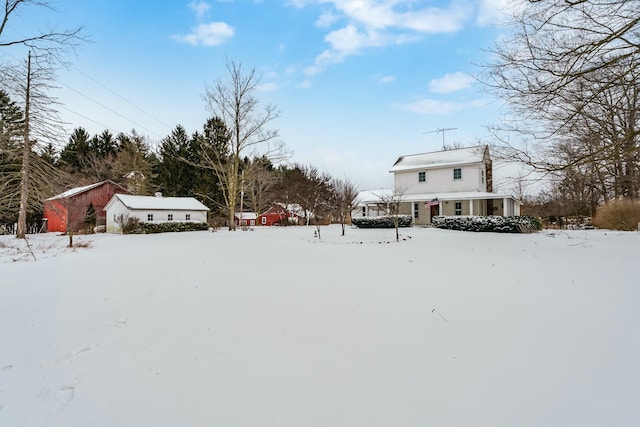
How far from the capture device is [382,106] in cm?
1609

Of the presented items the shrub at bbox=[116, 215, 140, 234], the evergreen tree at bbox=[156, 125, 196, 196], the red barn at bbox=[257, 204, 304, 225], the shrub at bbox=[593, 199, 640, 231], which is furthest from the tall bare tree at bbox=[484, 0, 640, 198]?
the evergreen tree at bbox=[156, 125, 196, 196]

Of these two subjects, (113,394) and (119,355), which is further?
(119,355)

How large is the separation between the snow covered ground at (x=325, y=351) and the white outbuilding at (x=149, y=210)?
16475 mm

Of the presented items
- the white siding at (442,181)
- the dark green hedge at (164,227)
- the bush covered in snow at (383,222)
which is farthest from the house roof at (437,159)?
the dark green hedge at (164,227)

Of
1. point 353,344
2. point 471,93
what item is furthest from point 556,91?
point 353,344

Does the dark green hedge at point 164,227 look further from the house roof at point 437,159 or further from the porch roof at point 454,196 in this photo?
the house roof at point 437,159

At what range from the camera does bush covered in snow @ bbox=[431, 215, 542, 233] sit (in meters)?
15.3

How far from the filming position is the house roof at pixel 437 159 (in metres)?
22.2

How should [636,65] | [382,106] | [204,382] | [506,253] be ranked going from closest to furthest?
[204,382] → [636,65] → [506,253] → [382,106]

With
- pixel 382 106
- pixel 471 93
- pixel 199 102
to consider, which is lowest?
pixel 471 93

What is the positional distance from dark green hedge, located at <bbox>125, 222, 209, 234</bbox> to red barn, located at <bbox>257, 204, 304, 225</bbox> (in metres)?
12.1

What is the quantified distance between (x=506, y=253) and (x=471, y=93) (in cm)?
467

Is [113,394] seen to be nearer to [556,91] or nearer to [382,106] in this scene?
[556,91]

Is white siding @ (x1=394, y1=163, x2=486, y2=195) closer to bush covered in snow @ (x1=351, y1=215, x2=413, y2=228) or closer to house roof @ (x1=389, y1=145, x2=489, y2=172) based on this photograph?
house roof @ (x1=389, y1=145, x2=489, y2=172)
